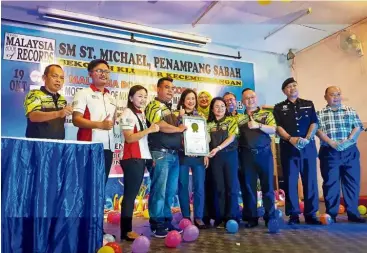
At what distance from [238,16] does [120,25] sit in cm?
175

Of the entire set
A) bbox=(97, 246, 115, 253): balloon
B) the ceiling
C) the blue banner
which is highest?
the ceiling

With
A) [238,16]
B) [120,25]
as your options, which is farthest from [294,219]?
[120,25]

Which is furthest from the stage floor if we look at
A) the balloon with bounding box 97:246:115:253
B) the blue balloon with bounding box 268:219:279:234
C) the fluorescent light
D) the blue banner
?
the fluorescent light

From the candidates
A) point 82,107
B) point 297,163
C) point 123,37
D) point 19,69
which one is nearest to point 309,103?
point 297,163

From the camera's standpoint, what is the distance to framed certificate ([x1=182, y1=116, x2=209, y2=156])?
129 inches

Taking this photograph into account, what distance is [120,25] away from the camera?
5055 millimetres

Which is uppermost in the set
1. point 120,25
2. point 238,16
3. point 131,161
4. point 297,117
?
point 238,16

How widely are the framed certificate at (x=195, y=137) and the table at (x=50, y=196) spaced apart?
3.94 ft

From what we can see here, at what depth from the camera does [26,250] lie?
198 centimetres

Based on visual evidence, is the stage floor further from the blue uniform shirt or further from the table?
the blue uniform shirt

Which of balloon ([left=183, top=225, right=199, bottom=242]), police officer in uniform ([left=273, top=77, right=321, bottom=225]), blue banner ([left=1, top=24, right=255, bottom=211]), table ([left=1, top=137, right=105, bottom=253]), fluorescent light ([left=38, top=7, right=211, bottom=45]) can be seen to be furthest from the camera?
fluorescent light ([left=38, top=7, right=211, bottom=45])

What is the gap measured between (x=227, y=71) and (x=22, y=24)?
10.4 feet

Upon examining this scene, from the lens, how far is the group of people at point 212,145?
9.14 feet

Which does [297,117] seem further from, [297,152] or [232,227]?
[232,227]
